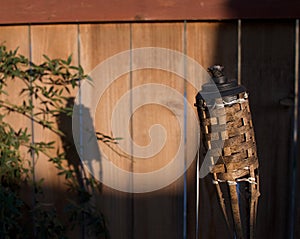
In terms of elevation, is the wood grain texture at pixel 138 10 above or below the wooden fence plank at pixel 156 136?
above

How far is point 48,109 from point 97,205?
447mm

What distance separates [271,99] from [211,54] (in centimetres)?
28

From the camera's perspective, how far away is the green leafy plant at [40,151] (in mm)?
2133

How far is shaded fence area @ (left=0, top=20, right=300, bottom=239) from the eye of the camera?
1.94 m

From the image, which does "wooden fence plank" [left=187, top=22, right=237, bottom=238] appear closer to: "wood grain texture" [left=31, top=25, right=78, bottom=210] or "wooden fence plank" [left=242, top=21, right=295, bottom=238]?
"wooden fence plank" [left=242, top=21, right=295, bottom=238]

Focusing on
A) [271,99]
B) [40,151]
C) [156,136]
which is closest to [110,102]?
[156,136]

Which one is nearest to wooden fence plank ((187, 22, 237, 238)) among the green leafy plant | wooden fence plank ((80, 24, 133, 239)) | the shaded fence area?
the shaded fence area

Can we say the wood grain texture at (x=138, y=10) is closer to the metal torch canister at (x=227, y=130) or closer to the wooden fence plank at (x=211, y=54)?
the wooden fence plank at (x=211, y=54)

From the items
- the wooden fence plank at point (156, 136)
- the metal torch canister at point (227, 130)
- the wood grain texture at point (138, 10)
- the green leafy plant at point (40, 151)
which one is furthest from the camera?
the green leafy plant at point (40, 151)

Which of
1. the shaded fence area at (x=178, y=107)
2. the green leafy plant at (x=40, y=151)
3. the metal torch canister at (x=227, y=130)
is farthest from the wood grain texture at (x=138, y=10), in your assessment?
the metal torch canister at (x=227, y=130)

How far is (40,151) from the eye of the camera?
86.1 inches

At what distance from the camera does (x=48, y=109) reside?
2.17 meters

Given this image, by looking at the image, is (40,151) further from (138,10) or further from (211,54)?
(211,54)

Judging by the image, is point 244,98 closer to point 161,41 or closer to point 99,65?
point 161,41
